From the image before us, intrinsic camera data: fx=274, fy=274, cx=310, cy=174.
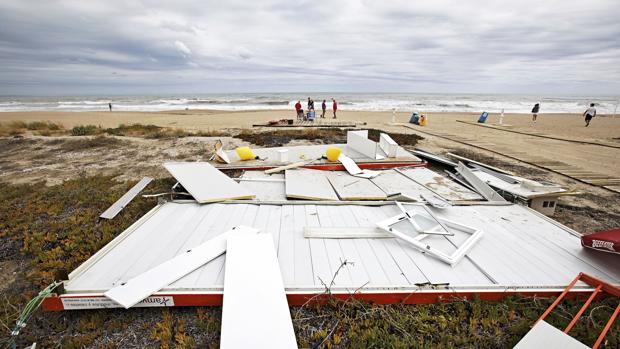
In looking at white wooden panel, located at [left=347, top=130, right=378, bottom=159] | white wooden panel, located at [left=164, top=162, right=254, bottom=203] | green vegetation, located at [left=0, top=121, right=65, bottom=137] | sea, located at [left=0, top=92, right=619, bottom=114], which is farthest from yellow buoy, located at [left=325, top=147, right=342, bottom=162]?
sea, located at [left=0, top=92, right=619, bottom=114]

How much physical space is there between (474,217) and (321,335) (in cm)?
337

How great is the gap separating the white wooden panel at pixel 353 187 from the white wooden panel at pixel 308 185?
7.1 inches

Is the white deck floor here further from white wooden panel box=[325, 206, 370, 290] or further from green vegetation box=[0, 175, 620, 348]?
green vegetation box=[0, 175, 620, 348]

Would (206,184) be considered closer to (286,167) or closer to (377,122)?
(286,167)

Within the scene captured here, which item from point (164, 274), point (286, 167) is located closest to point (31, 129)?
point (286, 167)

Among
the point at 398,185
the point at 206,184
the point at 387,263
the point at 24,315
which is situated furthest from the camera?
the point at 398,185

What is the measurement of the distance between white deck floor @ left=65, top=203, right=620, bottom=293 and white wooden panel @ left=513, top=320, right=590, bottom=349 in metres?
0.58

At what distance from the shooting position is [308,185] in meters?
5.87

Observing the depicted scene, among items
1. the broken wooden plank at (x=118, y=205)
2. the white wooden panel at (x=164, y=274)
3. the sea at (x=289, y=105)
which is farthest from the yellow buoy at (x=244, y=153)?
the sea at (x=289, y=105)

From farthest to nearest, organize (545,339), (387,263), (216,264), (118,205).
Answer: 1. (118,205)
2. (387,263)
3. (216,264)
4. (545,339)

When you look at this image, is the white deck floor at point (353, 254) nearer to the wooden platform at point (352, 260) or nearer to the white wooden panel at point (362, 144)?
the wooden platform at point (352, 260)

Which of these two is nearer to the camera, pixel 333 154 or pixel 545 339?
pixel 545 339

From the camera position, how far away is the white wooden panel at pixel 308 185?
206 inches

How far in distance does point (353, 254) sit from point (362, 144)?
17.9 feet
